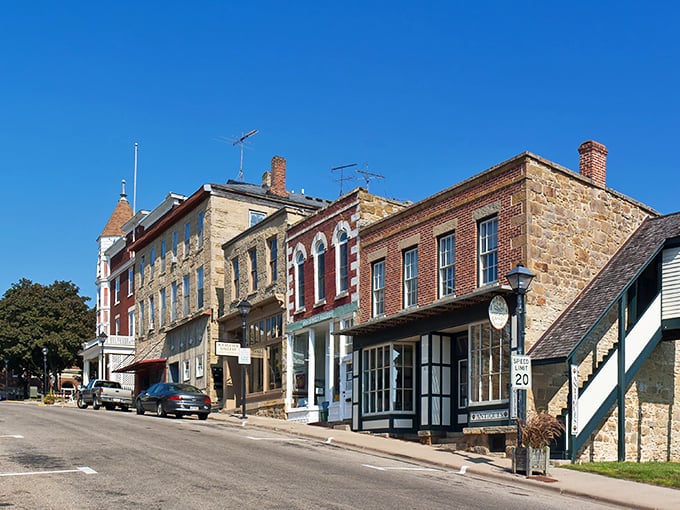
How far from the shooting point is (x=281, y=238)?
118 ft

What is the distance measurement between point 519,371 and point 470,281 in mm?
5693

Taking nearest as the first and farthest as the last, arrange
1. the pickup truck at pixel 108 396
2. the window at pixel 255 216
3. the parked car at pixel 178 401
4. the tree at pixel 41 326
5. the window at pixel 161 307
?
the parked car at pixel 178 401, the pickup truck at pixel 108 396, the window at pixel 255 216, the window at pixel 161 307, the tree at pixel 41 326

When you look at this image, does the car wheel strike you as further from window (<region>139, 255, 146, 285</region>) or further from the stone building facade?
window (<region>139, 255, 146, 285</region>)

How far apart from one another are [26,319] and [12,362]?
4221mm

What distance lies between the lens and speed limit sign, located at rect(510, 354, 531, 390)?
1859cm

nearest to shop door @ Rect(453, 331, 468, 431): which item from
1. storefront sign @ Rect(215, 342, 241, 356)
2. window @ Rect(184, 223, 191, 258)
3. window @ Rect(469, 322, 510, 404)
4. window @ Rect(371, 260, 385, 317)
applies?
window @ Rect(469, 322, 510, 404)

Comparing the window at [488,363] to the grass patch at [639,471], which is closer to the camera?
the grass patch at [639,471]

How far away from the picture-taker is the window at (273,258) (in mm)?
36406

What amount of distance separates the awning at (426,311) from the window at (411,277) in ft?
3.00

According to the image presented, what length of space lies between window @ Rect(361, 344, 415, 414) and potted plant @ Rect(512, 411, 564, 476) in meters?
8.62

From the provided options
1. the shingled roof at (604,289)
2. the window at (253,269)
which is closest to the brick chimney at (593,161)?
the shingled roof at (604,289)

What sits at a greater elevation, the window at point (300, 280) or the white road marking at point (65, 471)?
the window at point (300, 280)

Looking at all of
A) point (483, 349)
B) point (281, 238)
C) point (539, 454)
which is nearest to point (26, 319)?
point (281, 238)

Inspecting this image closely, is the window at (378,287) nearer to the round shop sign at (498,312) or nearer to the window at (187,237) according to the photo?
the round shop sign at (498,312)
